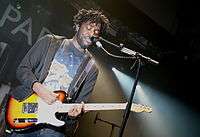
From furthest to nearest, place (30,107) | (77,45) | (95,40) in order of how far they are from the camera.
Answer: (77,45) → (30,107) → (95,40)

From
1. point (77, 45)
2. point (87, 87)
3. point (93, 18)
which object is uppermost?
point (93, 18)

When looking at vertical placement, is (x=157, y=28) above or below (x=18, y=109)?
above

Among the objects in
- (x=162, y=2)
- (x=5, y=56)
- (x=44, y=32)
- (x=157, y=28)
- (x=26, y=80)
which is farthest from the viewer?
(x=162, y=2)

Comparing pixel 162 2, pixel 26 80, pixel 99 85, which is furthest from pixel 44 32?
pixel 162 2

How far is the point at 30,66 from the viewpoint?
301 centimetres

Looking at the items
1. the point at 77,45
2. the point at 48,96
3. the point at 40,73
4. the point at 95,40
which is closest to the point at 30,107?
the point at 48,96

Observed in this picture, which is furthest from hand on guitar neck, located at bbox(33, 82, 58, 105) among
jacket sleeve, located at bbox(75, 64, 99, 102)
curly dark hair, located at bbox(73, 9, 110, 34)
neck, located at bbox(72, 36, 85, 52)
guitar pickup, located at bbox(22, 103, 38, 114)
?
curly dark hair, located at bbox(73, 9, 110, 34)

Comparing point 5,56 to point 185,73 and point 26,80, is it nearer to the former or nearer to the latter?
point 26,80

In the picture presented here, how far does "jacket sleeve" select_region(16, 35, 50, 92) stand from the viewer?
116 inches

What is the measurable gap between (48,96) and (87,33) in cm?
71

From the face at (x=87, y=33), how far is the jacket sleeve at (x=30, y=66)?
14.1 inches

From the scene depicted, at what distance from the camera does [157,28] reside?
710 cm

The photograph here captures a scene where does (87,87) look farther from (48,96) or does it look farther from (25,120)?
(25,120)

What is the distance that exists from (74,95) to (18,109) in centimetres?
54
